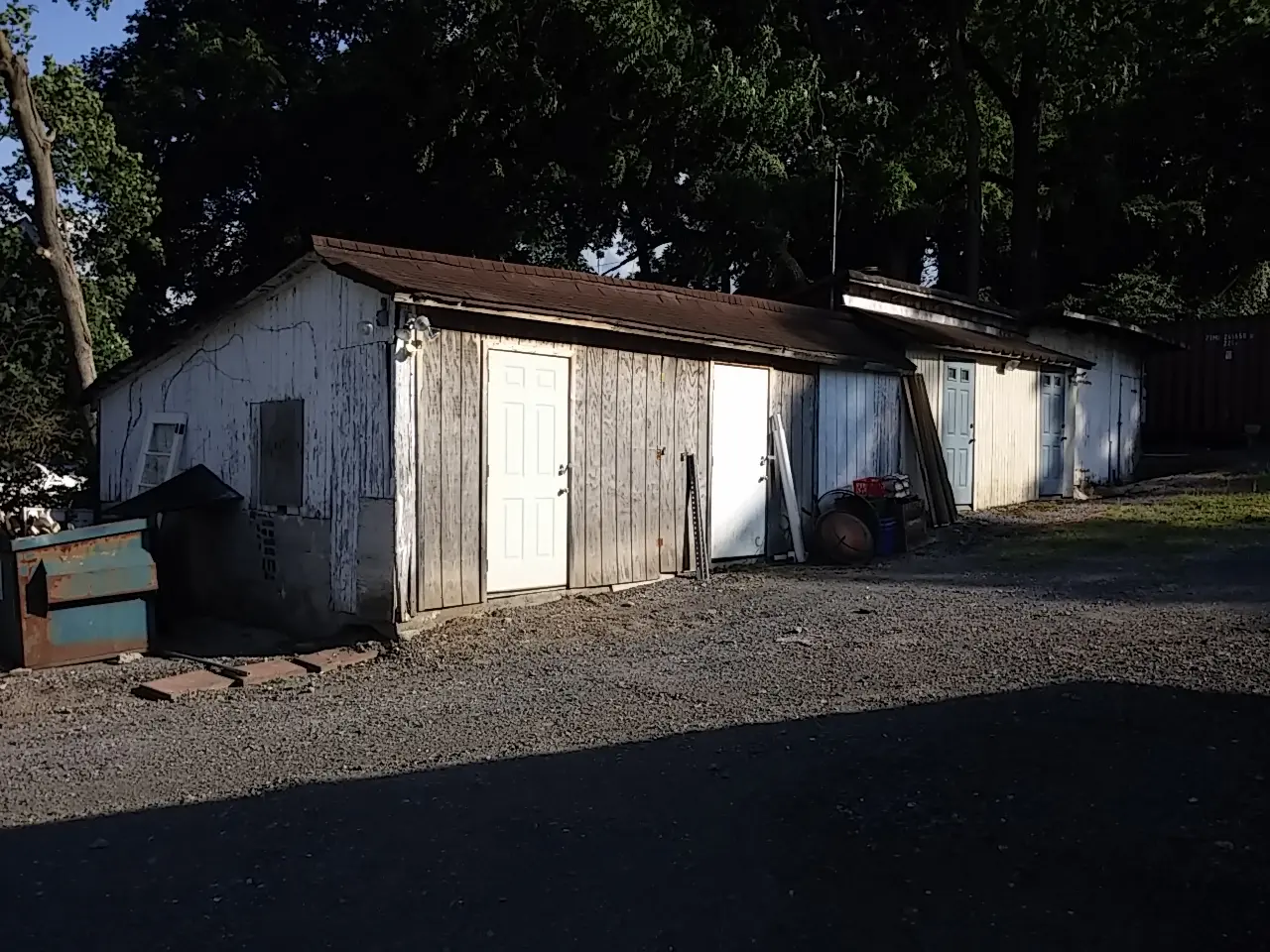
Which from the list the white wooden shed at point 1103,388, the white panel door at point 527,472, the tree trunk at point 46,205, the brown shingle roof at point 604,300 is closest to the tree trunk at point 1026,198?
the white wooden shed at point 1103,388

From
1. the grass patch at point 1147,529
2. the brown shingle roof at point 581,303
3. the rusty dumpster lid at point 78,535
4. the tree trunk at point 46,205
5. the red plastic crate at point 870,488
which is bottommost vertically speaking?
the grass patch at point 1147,529

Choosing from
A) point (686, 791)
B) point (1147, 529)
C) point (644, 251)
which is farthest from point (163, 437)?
point (644, 251)

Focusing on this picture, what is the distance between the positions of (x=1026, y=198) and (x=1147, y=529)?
51.0ft

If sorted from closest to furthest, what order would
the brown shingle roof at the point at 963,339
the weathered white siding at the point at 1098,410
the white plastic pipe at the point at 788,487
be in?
the white plastic pipe at the point at 788,487 < the brown shingle roof at the point at 963,339 < the weathered white siding at the point at 1098,410

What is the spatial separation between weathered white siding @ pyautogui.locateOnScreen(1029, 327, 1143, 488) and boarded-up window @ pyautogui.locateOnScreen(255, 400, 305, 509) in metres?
12.6

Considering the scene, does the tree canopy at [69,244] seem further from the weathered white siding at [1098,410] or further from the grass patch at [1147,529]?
the weathered white siding at [1098,410]

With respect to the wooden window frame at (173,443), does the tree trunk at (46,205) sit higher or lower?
higher

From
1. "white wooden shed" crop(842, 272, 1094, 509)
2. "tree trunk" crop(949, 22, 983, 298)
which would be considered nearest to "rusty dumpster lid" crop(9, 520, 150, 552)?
"white wooden shed" crop(842, 272, 1094, 509)

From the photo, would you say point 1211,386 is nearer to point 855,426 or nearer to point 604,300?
point 855,426

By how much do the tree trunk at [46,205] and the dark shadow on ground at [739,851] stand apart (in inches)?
474

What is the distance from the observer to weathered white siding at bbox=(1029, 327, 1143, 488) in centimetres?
1837

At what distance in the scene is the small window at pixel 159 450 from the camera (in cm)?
1106

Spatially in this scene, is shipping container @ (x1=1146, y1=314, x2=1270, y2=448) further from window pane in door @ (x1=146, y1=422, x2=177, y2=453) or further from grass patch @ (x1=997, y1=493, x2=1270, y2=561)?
window pane in door @ (x1=146, y1=422, x2=177, y2=453)

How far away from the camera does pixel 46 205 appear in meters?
15.3
